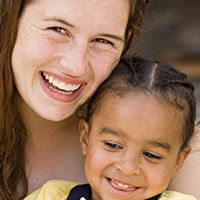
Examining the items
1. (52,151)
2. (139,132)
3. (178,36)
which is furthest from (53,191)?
(178,36)

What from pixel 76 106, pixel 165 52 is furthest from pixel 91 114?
pixel 165 52

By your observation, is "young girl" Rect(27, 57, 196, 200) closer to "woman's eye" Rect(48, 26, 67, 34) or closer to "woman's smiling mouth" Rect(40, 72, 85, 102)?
"woman's smiling mouth" Rect(40, 72, 85, 102)

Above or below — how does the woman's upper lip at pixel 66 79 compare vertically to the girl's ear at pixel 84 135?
above

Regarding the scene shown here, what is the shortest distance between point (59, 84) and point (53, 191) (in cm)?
37

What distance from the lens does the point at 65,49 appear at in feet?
8.68

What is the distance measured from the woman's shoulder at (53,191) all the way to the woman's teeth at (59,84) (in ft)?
1.15

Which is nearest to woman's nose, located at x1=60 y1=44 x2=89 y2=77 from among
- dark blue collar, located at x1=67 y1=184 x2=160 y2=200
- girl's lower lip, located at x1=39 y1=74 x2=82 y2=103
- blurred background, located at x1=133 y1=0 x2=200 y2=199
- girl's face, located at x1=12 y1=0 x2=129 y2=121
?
girl's face, located at x1=12 y1=0 x2=129 y2=121

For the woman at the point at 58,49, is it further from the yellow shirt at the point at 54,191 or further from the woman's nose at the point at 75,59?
the yellow shirt at the point at 54,191

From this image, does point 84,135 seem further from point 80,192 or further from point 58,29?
point 58,29

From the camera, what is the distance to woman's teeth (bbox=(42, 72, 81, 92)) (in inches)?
106

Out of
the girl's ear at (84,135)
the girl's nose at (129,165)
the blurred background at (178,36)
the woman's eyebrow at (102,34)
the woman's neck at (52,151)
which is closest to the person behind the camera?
the girl's nose at (129,165)

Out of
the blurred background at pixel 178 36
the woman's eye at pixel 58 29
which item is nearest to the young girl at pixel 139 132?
the woman's eye at pixel 58 29

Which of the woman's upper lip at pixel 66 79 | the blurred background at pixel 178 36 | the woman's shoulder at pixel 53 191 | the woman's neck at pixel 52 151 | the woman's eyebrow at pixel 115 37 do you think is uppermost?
the blurred background at pixel 178 36

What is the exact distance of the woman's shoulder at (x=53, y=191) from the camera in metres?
2.80
